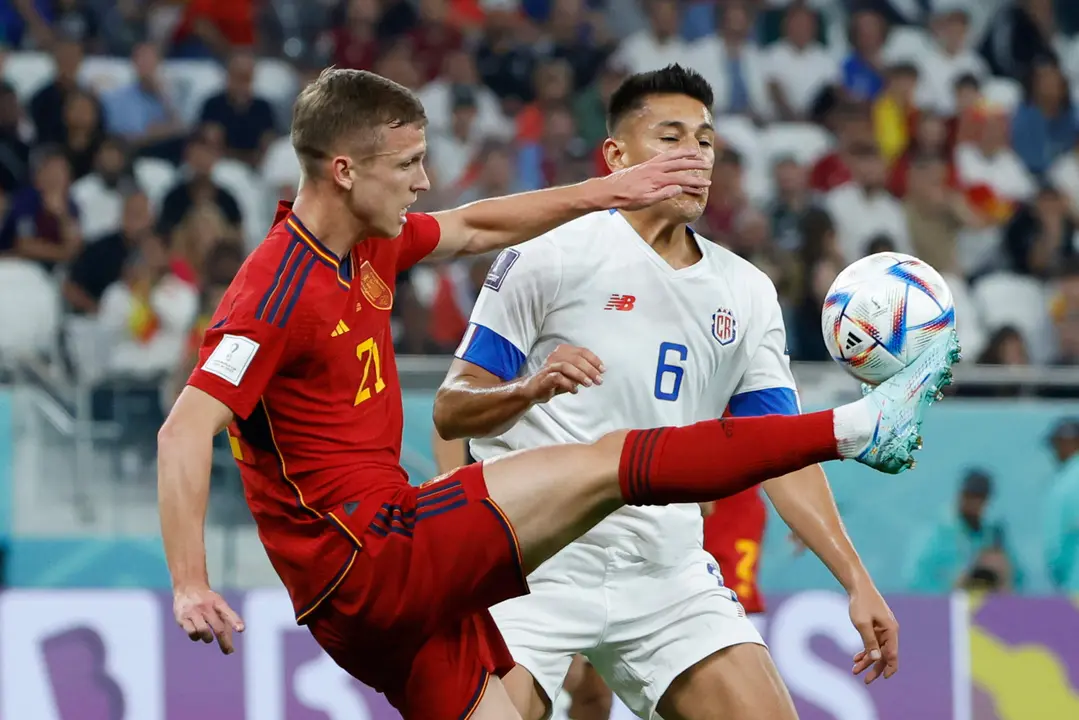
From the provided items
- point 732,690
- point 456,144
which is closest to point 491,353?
point 732,690

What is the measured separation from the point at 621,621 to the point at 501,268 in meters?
1.02

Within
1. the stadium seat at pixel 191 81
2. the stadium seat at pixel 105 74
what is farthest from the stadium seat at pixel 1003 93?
the stadium seat at pixel 105 74

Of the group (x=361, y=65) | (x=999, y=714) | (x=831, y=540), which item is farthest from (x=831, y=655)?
(x=361, y=65)

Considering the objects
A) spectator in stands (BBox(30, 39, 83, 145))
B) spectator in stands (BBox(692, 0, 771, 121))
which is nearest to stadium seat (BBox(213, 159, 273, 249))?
spectator in stands (BBox(30, 39, 83, 145))

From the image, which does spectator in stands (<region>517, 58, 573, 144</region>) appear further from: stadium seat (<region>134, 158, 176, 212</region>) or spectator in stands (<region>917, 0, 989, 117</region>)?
spectator in stands (<region>917, 0, 989, 117</region>)

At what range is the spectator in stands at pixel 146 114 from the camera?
34.6 ft

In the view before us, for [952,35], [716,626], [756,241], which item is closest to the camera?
[716,626]

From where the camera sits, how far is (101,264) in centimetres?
931

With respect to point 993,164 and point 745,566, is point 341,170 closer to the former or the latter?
point 745,566

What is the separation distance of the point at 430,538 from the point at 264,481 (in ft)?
1.38

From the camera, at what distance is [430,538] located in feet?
12.4

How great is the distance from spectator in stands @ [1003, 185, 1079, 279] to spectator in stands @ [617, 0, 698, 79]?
262 cm

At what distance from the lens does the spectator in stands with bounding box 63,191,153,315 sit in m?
9.19

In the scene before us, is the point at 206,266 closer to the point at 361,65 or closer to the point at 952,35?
the point at 361,65
